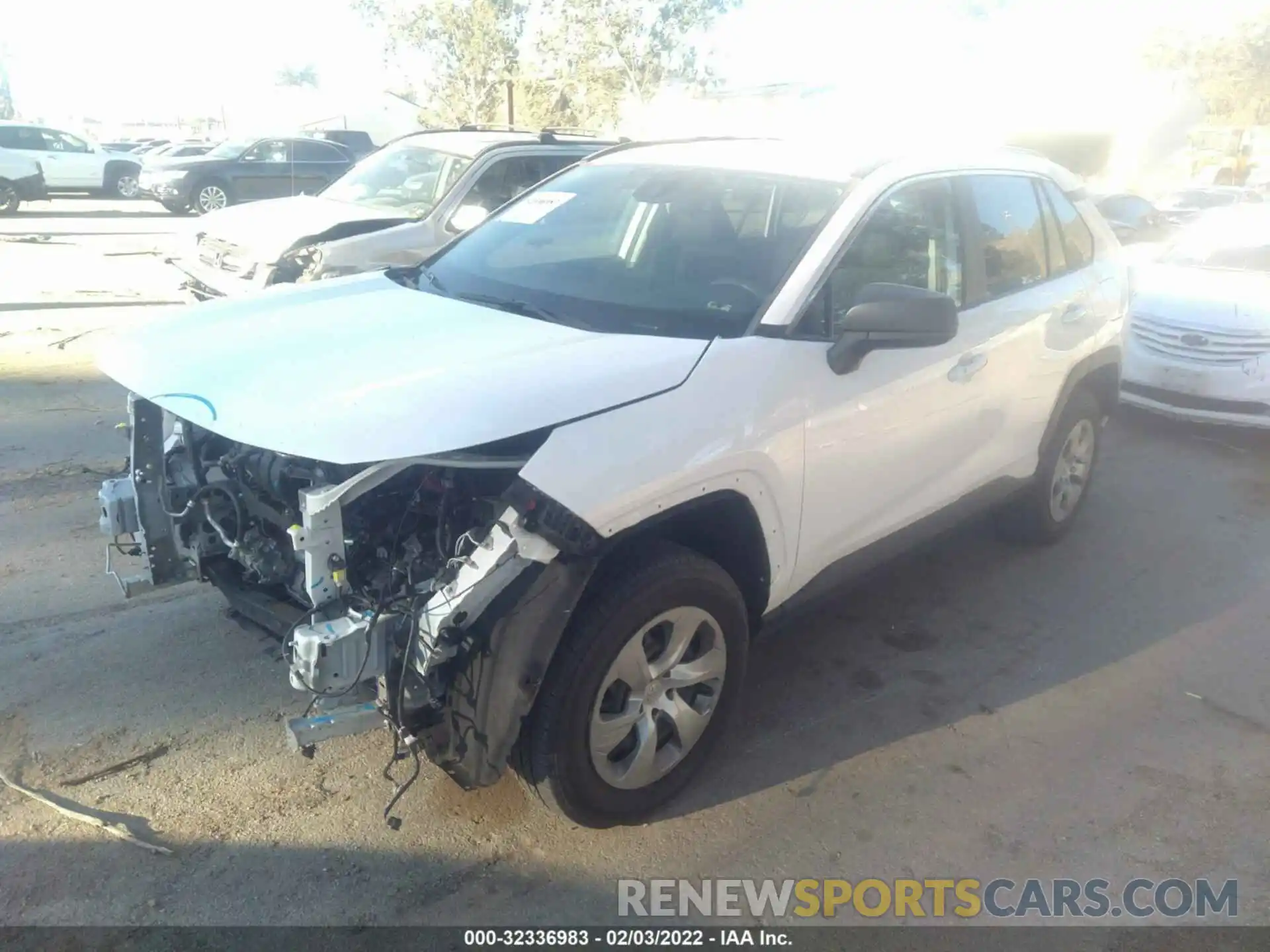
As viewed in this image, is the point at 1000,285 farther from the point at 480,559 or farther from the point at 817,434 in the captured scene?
the point at 480,559

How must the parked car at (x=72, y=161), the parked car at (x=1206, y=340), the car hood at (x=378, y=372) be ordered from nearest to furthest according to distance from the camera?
the car hood at (x=378, y=372) → the parked car at (x=1206, y=340) → the parked car at (x=72, y=161)

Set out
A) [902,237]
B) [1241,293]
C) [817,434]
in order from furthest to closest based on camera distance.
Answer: [1241,293], [902,237], [817,434]

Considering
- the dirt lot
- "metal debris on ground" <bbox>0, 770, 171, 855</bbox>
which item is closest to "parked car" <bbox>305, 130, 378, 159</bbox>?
the dirt lot

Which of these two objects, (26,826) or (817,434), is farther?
(817,434)

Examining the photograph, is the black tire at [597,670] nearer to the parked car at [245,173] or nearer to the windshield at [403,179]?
the windshield at [403,179]

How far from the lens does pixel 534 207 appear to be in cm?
423

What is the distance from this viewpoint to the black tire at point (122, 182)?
71.7 feet

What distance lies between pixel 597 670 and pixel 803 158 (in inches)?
82.9

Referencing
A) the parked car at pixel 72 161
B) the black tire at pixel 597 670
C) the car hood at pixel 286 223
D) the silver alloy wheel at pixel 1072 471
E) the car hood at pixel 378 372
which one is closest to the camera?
the car hood at pixel 378 372

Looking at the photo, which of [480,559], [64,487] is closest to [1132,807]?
[480,559]

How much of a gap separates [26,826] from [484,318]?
200 centimetres

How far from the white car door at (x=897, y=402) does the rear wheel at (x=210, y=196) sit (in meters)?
18.2

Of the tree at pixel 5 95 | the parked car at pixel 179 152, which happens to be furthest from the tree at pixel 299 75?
the parked car at pixel 179 152

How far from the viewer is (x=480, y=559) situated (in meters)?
2.53
